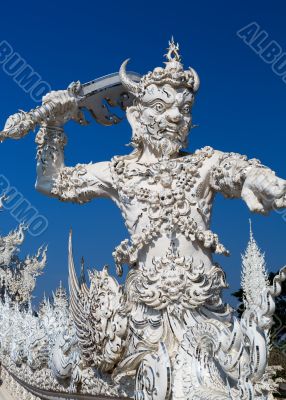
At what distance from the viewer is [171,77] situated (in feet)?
9.48

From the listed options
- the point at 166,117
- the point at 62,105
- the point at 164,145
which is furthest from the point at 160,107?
the point at 62,105

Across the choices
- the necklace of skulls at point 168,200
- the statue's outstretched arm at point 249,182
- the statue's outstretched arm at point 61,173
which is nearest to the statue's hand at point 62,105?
the statue's outstretched arm at point 61,173

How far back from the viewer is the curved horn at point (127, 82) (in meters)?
3.01

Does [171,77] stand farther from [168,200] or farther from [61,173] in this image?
[61,173]

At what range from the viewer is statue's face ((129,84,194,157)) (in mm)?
2883

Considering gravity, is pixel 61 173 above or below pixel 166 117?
below

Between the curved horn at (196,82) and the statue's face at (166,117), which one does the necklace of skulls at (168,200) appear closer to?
the statue's face at (166,117)

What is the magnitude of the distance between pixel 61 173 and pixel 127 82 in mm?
636

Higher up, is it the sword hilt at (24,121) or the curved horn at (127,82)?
the curved horn at (127,82)

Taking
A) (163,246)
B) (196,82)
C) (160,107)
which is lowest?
(163,246)

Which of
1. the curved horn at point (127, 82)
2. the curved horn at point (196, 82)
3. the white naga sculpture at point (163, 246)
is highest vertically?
the curved horn at point (196, 82)

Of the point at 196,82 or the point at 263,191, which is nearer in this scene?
the point at 263,191

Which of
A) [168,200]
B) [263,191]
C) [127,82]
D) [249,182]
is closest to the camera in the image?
[263,191]

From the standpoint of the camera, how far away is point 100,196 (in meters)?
3.21
